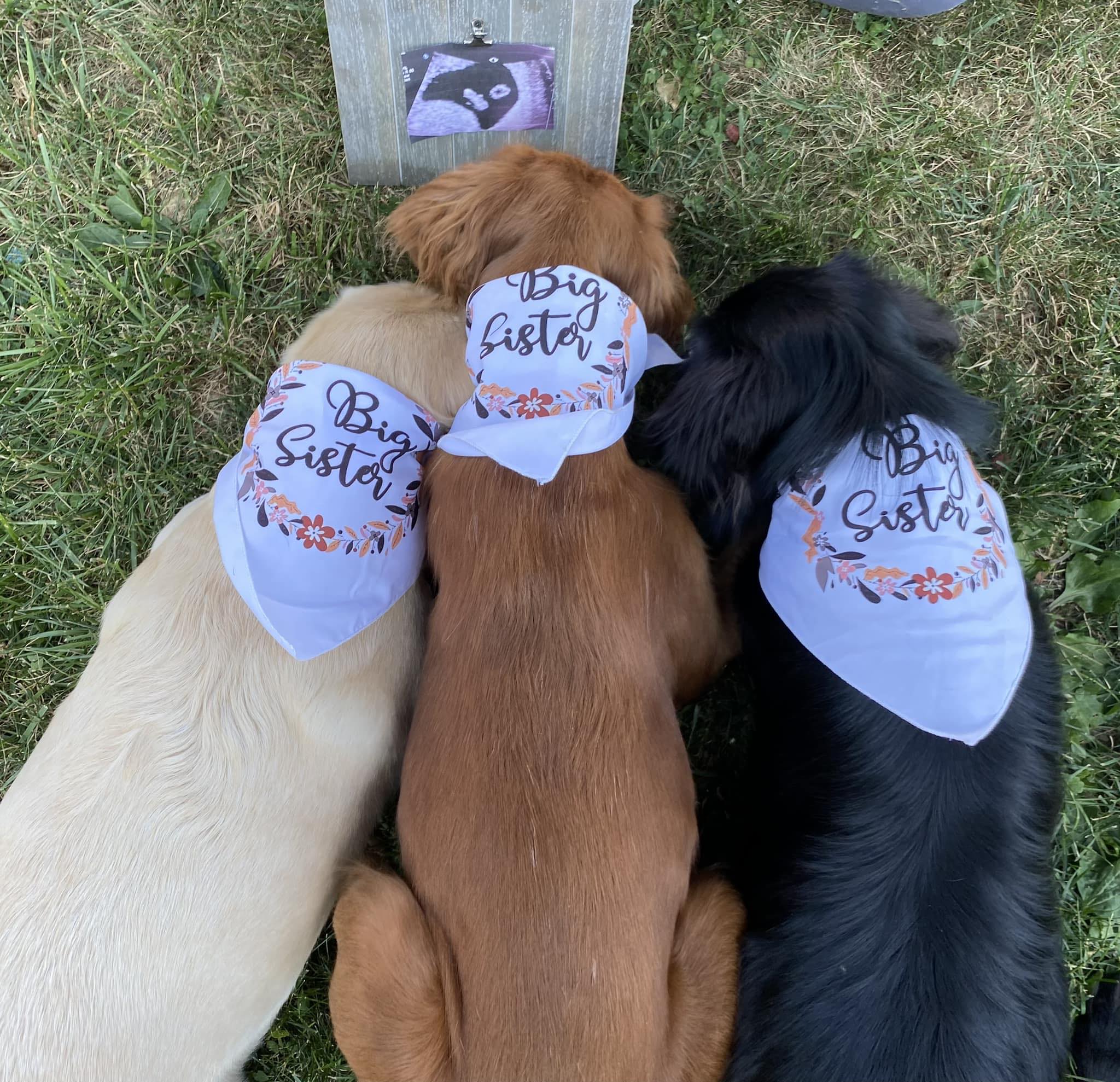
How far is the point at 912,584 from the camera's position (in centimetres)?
220

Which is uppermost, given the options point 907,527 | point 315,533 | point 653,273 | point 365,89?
point 365,89

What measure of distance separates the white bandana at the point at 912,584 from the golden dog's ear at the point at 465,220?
1127 millimetres

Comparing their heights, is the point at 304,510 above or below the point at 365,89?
below

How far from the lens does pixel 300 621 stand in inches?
85.4

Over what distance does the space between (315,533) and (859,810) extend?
1.62m

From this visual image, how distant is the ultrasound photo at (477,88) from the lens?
270 centimetres

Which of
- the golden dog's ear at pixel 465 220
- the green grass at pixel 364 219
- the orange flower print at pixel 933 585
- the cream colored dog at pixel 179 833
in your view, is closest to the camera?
the cream colored dog at pixel 179 833

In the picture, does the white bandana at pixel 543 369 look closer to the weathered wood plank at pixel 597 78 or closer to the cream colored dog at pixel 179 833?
the cream colored dog at pixel 179 833

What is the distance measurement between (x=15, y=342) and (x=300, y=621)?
208cm

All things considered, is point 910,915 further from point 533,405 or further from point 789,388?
point 533,405

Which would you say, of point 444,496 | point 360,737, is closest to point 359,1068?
point 360,737

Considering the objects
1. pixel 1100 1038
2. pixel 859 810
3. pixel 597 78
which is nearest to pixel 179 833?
pixel 859 810

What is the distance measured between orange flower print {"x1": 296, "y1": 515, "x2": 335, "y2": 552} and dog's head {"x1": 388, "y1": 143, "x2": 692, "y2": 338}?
2.72 ft

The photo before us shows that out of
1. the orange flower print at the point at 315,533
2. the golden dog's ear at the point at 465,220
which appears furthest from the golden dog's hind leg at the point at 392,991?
the golden dog's ear at the point at 465,220
